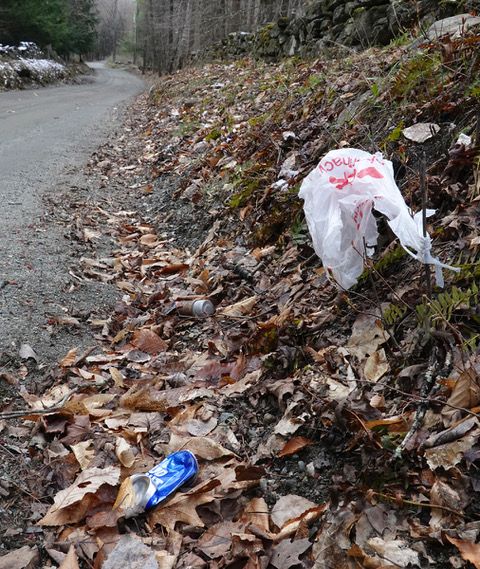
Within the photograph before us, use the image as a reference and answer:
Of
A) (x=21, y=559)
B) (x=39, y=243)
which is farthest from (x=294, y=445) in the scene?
(x=39, y=243)

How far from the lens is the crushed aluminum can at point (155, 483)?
80.2 inches

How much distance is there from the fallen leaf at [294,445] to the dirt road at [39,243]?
159 cm

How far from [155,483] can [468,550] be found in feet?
3.87

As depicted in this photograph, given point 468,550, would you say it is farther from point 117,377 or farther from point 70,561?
point 117,377

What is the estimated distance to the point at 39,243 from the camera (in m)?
4.44

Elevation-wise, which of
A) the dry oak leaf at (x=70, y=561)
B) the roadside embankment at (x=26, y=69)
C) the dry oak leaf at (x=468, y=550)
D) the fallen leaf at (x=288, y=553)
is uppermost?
the roadside embankment at (x=26, y=69)

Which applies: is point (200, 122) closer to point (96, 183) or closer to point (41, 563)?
point (96, 183)

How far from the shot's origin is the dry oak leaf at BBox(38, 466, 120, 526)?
2.02 m

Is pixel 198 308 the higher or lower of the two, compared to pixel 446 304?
lower

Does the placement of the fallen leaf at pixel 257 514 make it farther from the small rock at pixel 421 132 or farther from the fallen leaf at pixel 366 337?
the small rock at pixel 421 132

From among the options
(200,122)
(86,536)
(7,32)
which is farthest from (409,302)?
(7,32)

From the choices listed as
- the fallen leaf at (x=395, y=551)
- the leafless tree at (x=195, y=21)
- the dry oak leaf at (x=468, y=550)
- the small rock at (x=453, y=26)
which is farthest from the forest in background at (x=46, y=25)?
the dry oak leaf at (x=468, y=550)

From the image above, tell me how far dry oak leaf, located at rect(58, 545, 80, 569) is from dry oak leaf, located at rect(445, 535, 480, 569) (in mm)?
1277

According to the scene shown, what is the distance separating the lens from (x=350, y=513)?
1787 mm
